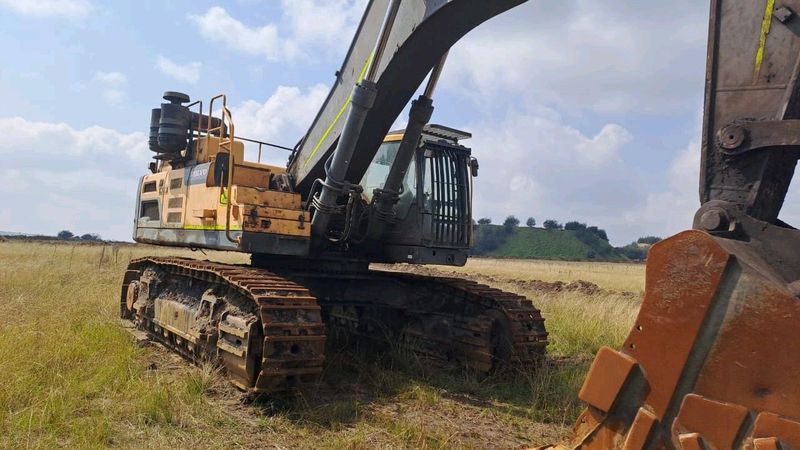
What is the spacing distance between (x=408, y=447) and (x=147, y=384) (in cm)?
255

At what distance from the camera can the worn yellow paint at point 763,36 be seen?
2.70 metres

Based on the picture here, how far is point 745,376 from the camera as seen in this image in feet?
7.93

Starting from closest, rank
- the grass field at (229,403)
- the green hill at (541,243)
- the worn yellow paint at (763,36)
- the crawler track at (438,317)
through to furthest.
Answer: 1. the worn yellow paint at (763,36)
2. the grass field at (229,403)
3. the crawler track at (438,317)
4. the green hill at (541,243)

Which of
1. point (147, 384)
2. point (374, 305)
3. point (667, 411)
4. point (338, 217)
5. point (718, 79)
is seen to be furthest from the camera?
point (374, 305)

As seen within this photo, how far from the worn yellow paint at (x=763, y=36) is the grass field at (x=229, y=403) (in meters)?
3.31

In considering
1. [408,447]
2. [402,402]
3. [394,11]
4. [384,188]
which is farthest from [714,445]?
[384,188]

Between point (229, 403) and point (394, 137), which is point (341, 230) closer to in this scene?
point (394, 137)

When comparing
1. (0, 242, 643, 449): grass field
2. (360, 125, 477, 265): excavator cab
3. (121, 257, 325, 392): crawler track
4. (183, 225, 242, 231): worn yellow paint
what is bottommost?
(0, 242, 643, 449): grass field

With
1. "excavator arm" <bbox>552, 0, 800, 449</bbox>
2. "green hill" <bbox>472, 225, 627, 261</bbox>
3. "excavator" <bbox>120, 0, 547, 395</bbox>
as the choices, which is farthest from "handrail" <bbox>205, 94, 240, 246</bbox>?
"green hill" <bbox>472, 225, 627, 261</bbox>

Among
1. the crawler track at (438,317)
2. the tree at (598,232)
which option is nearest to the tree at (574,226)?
the tree at (598,232)

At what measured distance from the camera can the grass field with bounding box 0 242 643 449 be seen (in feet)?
15.8

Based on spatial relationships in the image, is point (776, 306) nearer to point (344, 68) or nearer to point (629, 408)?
point (629, 408)

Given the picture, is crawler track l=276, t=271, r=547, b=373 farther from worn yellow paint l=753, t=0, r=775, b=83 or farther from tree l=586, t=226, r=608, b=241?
tree l=586, t=226, r=608, b=241

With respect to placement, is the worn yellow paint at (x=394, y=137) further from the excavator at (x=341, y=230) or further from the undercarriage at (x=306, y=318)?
the undercarriage at (x=306, y=318)
